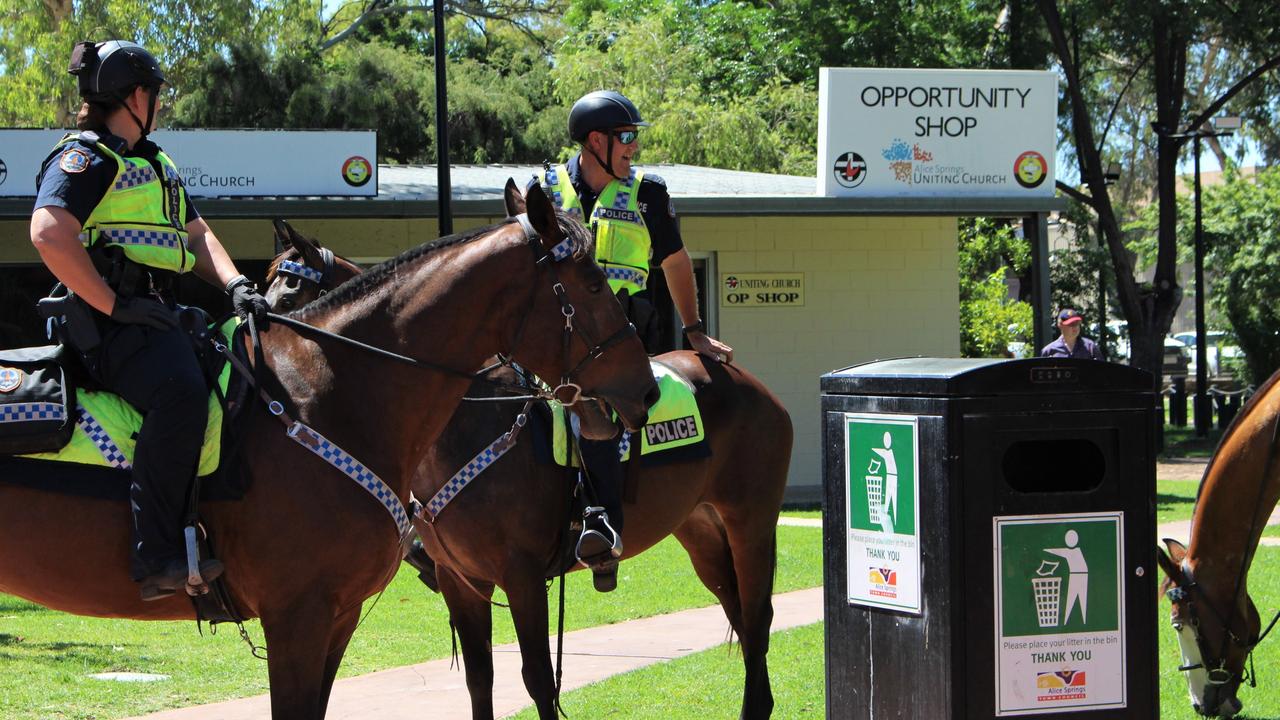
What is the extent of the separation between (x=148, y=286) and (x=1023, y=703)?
10.5 ft

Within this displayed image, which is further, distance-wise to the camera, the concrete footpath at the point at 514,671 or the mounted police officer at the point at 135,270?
the concrete footpath at the point at 514,671

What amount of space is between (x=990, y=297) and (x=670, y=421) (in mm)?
21397

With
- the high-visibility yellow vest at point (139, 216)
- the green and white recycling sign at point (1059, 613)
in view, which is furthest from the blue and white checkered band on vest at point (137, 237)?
the green and white recycling sign at point (1059, 613)

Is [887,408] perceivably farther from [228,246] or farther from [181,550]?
[228,246]

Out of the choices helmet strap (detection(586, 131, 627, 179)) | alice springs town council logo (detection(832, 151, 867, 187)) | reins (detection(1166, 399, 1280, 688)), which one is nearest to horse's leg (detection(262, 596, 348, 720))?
helmet strap (detection(586, 131, 627, 179))

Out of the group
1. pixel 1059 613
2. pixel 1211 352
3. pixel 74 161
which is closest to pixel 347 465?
pixel 74 161

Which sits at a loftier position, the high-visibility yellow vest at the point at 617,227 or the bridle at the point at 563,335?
the high-visibility yellow vest at the point at 617,227

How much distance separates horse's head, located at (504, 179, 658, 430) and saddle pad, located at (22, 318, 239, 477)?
3.41 feet

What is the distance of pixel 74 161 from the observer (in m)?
4.10

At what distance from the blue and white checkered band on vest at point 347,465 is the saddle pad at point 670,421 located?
1.97m

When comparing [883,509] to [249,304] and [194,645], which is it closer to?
[249,304]

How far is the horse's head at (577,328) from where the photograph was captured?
4422 mm

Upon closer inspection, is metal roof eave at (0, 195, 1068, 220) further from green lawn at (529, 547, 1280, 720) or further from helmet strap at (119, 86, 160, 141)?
helmet strap at (119, 86, 160, 141)

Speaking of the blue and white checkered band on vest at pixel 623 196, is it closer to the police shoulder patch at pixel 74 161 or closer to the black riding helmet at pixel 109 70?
the black riding helmet at pixel 109 70
